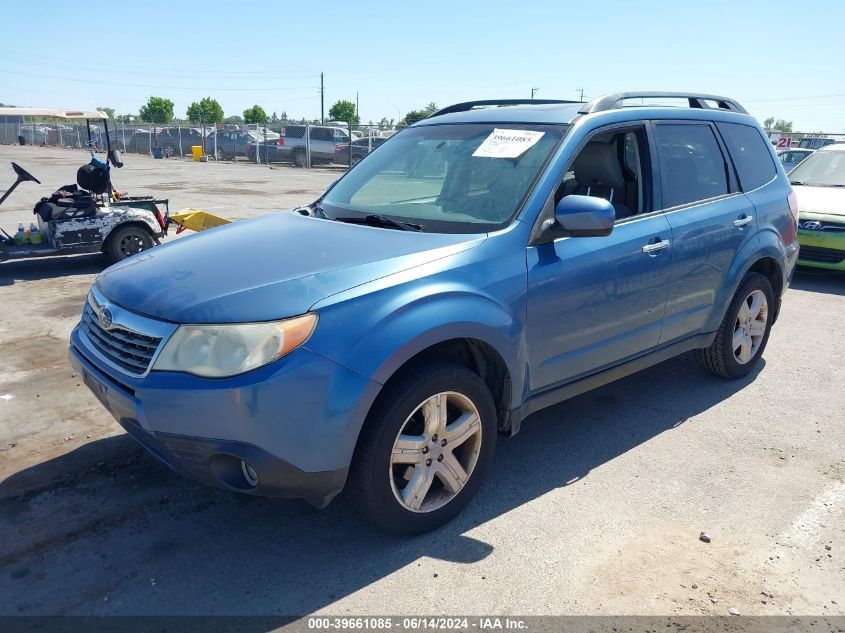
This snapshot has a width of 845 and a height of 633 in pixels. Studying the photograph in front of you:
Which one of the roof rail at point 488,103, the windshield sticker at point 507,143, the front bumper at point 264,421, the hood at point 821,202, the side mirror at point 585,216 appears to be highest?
the roof rail at point 488,103

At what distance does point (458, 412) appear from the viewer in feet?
10.4

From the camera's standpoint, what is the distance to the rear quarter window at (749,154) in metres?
4.82

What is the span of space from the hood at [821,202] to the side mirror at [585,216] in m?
6.04

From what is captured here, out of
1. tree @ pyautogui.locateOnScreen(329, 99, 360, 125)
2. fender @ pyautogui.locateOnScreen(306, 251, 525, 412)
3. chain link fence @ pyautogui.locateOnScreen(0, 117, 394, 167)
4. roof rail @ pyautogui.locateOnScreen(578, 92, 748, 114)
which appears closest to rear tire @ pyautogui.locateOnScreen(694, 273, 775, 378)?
roof rail @ pyautogui.locateOnScreen(578, 92, 748, 114)

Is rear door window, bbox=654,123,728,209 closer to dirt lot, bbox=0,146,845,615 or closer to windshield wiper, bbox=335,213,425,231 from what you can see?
dirt lot, bbox=0,146,845,615

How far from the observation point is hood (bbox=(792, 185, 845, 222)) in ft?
27.6

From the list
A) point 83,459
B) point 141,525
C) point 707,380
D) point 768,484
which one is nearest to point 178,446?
point 141,525

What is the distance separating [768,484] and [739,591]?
106 centimetres

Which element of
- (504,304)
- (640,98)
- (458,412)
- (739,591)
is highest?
(640,98)

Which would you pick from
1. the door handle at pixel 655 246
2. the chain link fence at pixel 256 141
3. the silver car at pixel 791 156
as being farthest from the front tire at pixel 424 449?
the chain link fence at pixel 256 141

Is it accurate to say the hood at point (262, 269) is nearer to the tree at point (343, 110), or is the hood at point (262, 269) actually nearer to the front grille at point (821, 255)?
the front grille at point (821, 255)

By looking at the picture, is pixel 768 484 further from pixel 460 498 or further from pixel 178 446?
pixel 178 446

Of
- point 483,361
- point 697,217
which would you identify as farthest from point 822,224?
point 483,361

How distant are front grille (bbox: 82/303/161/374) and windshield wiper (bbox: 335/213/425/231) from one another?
1.32m
